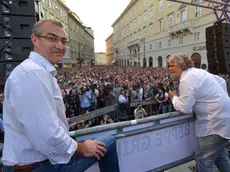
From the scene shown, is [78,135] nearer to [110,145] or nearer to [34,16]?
[110,145]

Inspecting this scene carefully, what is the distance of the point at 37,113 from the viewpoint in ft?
3.27

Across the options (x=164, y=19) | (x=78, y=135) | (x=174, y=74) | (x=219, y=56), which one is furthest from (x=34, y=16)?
(x=164, y=19)

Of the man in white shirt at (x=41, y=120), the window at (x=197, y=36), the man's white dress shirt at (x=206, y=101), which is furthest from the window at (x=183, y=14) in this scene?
the man in white shirt at (x=41, y=120)

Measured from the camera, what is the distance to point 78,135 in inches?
65.0

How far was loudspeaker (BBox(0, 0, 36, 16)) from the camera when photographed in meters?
2.61

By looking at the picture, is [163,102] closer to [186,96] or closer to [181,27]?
[186,96]

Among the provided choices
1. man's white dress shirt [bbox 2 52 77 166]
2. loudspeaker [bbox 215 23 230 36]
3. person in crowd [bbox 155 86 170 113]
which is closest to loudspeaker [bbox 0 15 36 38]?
man's white dress shirt [bbox 2 52 77 166]

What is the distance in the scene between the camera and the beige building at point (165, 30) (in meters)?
23.6

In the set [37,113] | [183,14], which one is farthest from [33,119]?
[183,14]

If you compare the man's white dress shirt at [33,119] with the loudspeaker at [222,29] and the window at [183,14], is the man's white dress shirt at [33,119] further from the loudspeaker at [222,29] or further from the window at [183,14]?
the window at [183,14]

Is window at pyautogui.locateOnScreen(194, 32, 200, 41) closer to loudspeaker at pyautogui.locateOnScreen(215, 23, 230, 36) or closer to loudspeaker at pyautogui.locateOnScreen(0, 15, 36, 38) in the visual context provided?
loudspeaker at pyautogui.locateOnScreen(215, 23, 230, 36)

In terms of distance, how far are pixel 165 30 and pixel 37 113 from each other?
3595 centimetres

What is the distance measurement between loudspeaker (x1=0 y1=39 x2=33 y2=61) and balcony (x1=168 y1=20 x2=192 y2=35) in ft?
89.0

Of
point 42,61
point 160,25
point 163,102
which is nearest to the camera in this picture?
point 42,61
